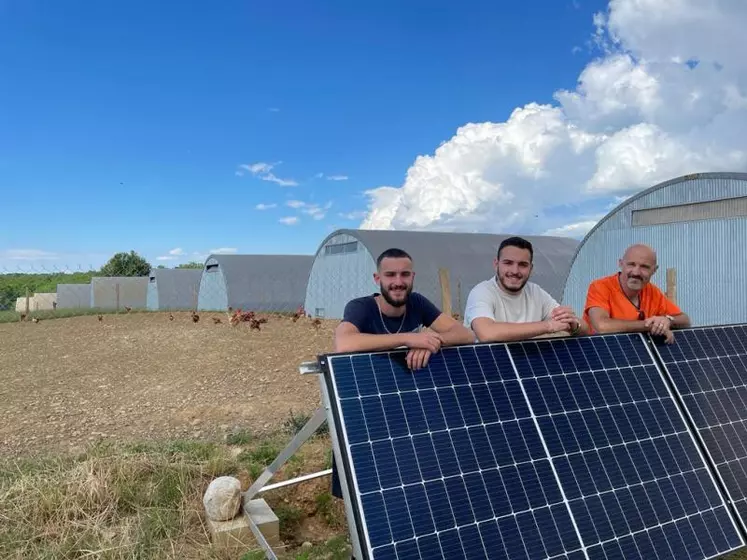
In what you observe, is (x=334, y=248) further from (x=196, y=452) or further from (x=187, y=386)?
(x=196, y=452)

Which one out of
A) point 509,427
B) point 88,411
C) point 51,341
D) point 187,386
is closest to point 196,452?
point 509,427

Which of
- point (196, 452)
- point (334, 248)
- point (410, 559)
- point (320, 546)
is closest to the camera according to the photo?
point (410, 559)

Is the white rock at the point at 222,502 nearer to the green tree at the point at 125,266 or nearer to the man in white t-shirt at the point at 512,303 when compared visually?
the man in white t-shirt at the point at 512,303

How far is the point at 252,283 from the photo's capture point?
108 feet

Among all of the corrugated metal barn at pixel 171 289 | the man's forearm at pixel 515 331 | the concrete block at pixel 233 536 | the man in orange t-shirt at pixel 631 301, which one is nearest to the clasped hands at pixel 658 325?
the man in orange t-shirt at pixel 631 301

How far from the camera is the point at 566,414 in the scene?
419 centimetres

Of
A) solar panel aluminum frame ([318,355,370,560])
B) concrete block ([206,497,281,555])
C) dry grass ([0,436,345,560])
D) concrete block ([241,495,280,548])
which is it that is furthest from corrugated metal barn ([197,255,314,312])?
solar panel aluminum frame ([318,355,370,560])

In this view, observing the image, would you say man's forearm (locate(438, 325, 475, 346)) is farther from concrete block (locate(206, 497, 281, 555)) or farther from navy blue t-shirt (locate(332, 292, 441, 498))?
concrete block (locate(206, 497, 281, 555))

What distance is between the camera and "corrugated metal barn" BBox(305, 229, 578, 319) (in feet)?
82.8

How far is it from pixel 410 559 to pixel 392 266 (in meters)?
2.11

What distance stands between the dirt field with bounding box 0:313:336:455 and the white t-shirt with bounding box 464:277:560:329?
483cm

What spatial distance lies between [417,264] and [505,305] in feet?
68.6

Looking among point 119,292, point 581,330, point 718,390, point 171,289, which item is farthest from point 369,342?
point 119,292

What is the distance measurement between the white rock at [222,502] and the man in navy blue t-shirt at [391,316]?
98 centimetres
